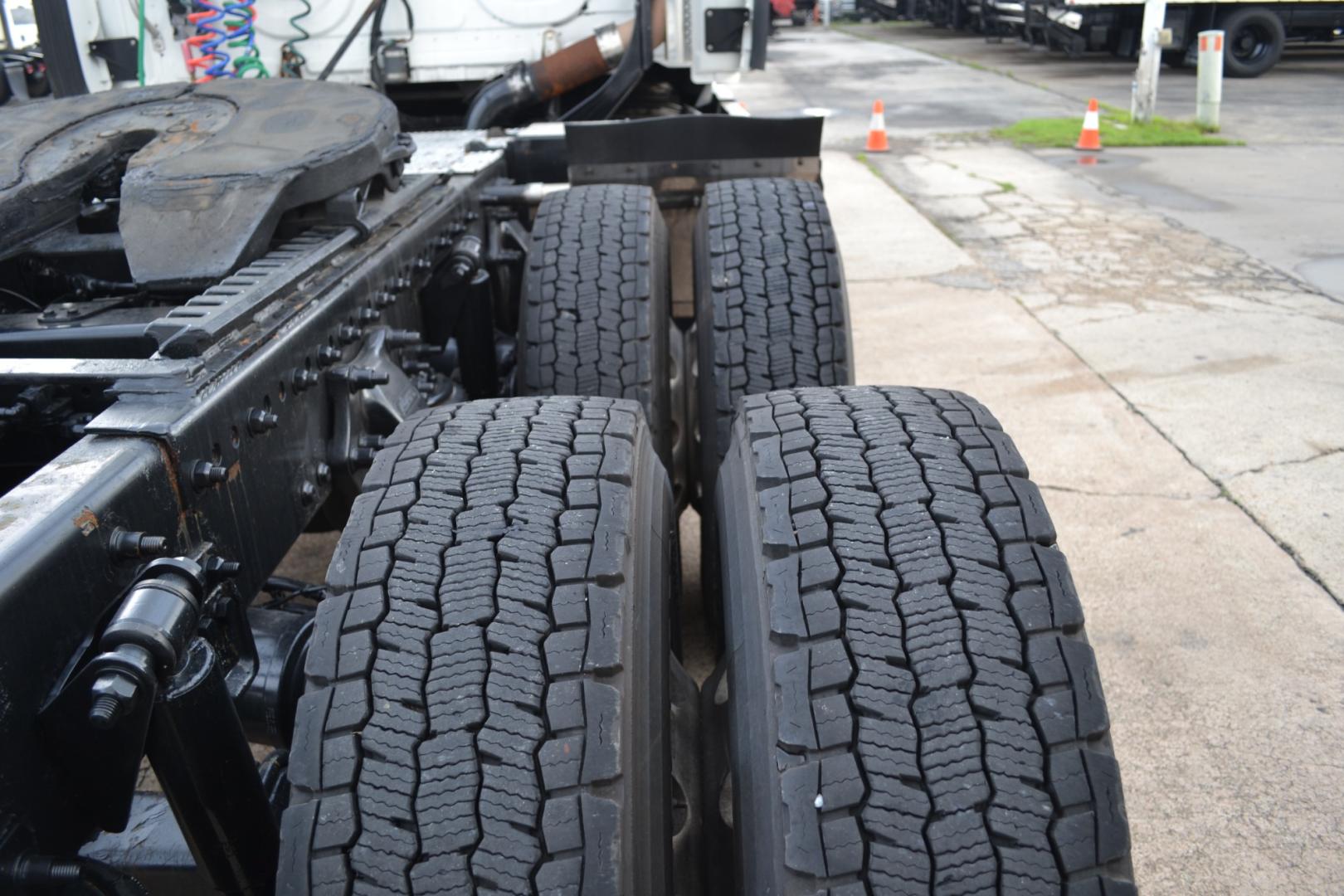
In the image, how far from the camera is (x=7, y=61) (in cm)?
531

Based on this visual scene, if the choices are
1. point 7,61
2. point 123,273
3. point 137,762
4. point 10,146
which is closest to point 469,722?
point 137,762

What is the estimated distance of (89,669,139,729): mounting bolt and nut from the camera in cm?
118

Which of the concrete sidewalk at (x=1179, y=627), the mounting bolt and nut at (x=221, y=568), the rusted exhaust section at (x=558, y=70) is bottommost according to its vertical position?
the concrete sidewalk at (x=1179, y=627)

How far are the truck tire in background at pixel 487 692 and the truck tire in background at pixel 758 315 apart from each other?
2.92 feet

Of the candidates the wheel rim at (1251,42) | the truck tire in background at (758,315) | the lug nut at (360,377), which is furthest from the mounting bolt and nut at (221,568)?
the wheel rim at (1251,42)

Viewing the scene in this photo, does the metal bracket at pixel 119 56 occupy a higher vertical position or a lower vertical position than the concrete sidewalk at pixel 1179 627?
higher

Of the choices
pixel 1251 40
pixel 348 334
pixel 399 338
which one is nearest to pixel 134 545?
pixel 348 334

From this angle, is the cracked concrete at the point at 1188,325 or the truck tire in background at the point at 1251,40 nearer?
the cracked concrete at the point at 1188,325

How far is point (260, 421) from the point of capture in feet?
5.97

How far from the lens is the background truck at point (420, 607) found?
4.45 feet

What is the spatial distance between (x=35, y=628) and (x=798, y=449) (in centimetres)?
109

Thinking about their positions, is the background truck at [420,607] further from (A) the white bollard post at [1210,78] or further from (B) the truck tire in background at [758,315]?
(A) the white bollard post at [1210,78]

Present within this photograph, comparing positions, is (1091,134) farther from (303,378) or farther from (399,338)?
(303,378)

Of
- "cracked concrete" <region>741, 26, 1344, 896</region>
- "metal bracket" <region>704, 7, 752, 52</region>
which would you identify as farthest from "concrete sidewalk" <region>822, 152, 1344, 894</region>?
"metal bracket" <region>704, 7, 752, 52</region>
